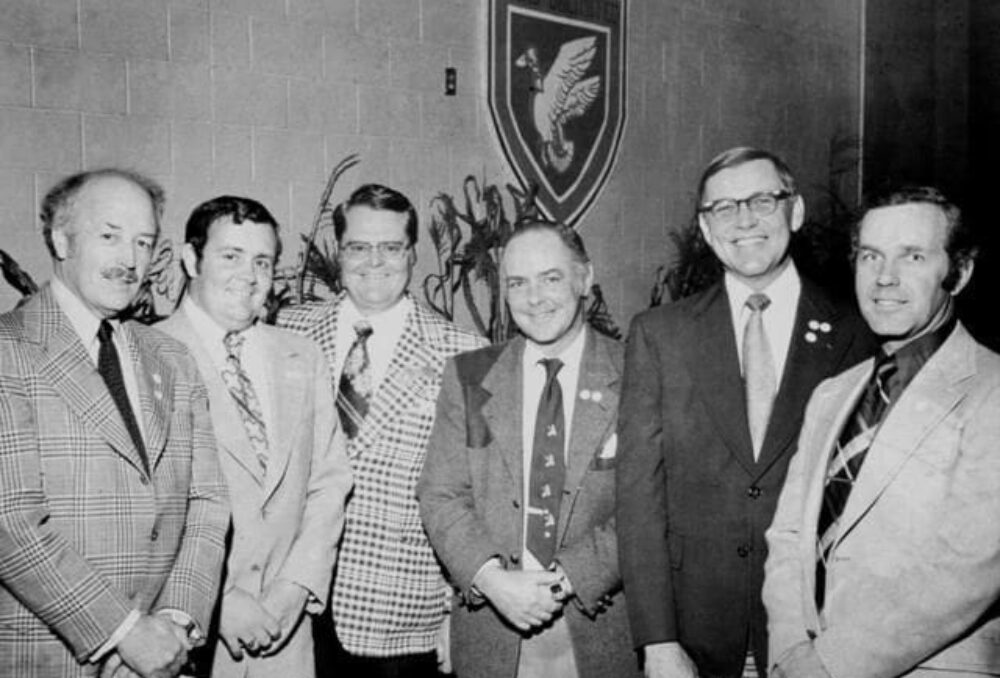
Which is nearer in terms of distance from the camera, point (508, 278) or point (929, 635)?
point (929, 635)

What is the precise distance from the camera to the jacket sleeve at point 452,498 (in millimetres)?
2346

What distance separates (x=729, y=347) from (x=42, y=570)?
5.15 ft

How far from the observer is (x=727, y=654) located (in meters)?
2.18

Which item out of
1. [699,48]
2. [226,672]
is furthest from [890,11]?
[226,672]

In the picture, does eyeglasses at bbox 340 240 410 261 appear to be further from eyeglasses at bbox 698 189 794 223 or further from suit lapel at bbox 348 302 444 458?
eyeglasses at bbox 698 189 794 223

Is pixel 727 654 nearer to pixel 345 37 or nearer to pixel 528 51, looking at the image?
pixel 345 37

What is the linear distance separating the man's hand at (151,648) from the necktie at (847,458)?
1.39m

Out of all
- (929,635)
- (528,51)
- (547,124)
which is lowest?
(929,635)

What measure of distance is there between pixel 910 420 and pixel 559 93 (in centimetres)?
337

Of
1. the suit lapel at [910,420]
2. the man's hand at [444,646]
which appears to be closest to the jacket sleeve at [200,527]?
the man's hand at [444,646]

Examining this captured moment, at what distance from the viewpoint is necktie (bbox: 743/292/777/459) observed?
2215 mm

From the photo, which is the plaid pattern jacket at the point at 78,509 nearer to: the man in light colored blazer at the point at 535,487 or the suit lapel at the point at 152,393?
the suit lapel at the point at 152,393

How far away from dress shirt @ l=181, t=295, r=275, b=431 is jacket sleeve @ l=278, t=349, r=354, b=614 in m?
0.12

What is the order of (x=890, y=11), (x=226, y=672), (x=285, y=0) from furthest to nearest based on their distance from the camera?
(x=890, y=11), (x=285, y=0), (x=226, y=672)
